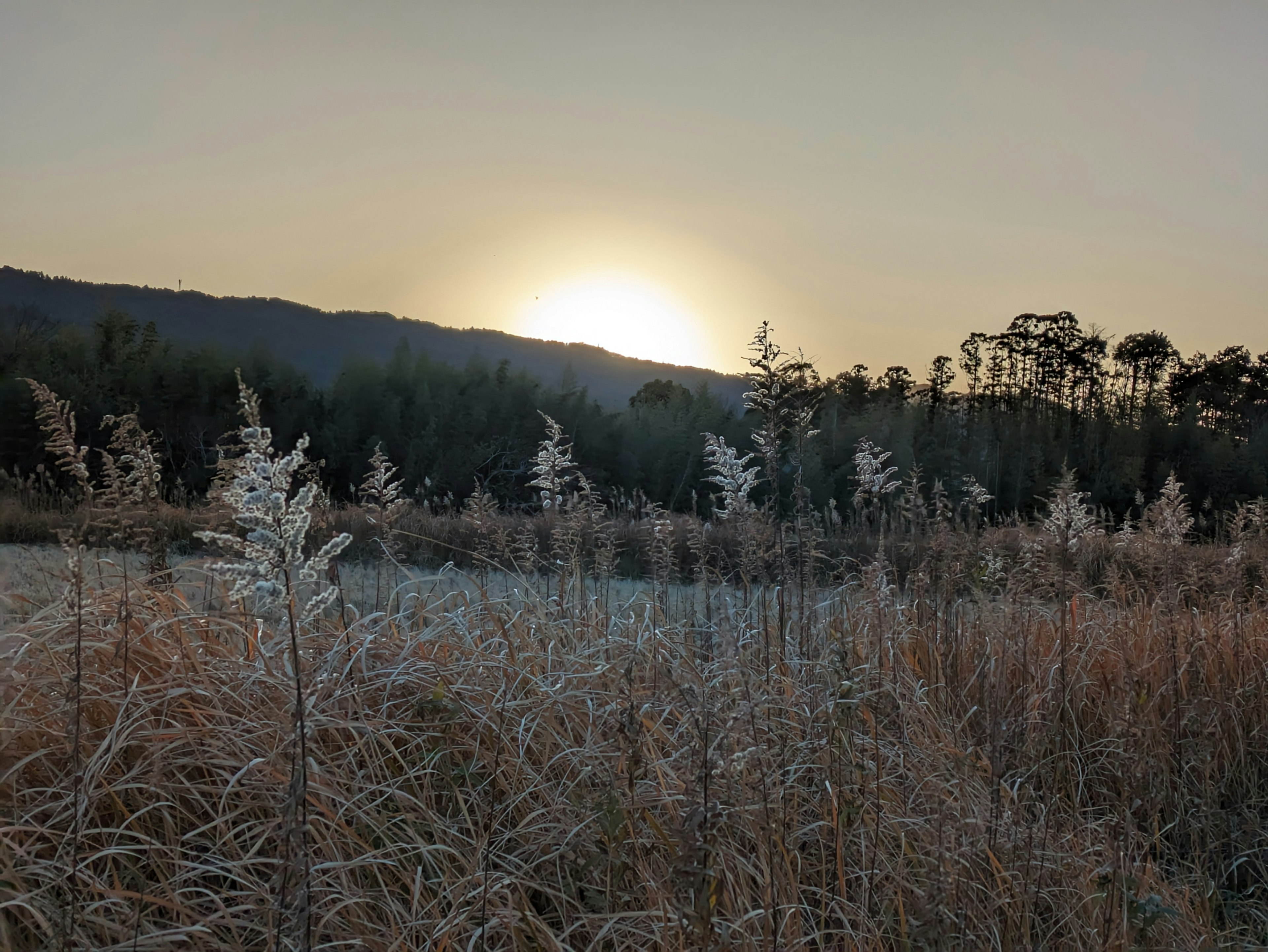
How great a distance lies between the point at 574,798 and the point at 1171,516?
11.6 ft

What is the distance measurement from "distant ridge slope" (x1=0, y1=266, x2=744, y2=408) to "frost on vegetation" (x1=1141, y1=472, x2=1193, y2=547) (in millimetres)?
71979

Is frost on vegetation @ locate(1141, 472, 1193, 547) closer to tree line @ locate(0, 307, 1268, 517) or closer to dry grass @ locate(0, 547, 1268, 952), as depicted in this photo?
dry grass @ locate(0, 547, 1268, 952)

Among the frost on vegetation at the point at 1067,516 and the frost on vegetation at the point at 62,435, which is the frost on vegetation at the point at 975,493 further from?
the frost on vegetation at the point at 62,435

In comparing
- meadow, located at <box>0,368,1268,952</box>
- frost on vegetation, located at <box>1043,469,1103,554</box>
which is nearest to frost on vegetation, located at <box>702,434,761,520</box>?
meadow, located at <box>0,368,1268,952</box>

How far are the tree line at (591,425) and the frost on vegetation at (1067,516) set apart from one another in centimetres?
691

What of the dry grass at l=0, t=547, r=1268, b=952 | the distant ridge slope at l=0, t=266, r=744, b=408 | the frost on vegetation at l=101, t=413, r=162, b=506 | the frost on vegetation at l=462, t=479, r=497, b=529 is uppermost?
the distant ridge slope at l=0, t=266, r=744, b=408

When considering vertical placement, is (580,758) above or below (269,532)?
below

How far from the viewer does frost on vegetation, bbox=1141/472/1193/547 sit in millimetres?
4246

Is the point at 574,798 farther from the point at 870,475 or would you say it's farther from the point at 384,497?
the point at 870,475

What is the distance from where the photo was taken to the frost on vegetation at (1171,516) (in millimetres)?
4246

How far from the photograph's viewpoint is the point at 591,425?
88.7ft

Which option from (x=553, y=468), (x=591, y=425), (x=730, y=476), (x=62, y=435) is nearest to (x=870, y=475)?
(x=730, y=476)

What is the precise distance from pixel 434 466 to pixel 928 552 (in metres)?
21.0

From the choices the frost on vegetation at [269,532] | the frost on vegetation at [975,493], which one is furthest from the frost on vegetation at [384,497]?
the frost on vegetation at [975,493]
